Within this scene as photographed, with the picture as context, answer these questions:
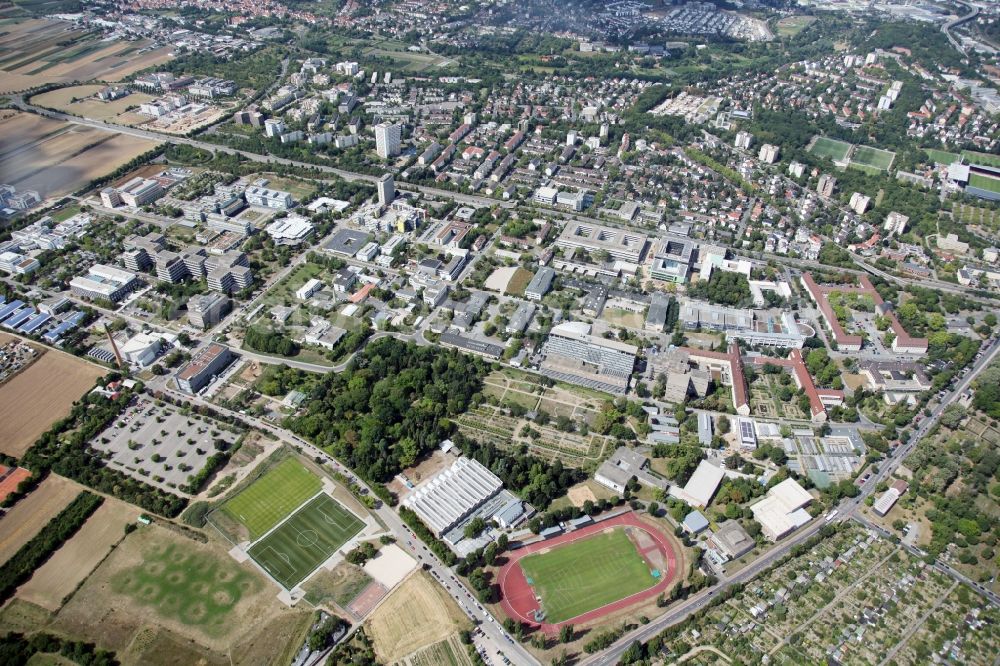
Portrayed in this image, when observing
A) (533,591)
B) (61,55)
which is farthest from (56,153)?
(533,591)

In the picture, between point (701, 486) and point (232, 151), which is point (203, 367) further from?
point (232, 151)

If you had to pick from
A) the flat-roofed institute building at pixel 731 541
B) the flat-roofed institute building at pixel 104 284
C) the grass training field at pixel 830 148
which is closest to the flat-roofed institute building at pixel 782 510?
the flat-roofed institute building at pixel 731 541

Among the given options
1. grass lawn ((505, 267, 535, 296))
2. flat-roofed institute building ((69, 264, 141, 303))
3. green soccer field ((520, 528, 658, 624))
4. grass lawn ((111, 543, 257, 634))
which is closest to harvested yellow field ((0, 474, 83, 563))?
grass lawn ((111, 543, 257, 634))

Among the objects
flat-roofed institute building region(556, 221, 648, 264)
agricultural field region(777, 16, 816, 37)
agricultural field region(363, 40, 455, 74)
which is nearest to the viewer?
flat-roofed institute building region(556, 221, 648, 264)

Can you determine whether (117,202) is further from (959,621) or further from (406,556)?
(959,621)

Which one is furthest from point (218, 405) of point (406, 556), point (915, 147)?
point (915, 147)

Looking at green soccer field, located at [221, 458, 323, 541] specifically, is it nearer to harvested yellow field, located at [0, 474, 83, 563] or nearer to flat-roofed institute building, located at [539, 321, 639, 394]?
harvested yellow field, located at [0, 474, 83, 563]
